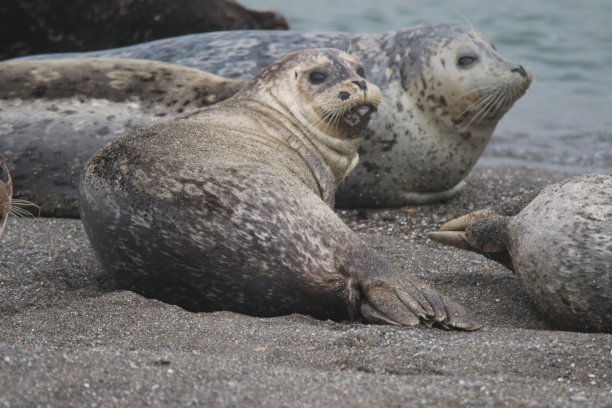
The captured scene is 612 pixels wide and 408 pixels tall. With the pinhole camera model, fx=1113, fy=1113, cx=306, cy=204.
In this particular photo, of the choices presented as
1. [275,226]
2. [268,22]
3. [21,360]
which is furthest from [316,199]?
[268,22]

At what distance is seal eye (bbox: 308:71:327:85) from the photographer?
5305 mm

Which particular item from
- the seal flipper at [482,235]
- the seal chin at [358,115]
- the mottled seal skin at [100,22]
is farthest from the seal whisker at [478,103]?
the mottled seal skin at [100,22]

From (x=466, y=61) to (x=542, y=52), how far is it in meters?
7.82

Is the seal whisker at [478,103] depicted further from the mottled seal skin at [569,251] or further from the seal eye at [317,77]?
the mottled seal skin at [569,251]

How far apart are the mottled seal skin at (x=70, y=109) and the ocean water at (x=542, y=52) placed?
6.19ft

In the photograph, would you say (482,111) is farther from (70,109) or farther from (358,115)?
(70,109)

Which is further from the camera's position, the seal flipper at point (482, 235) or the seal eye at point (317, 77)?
the seal eye at point (317, 77)

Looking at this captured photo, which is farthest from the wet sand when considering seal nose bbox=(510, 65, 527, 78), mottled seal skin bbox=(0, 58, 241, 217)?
seal nose bbox=(510, 65, 527, 78)

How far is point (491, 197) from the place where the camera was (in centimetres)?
667

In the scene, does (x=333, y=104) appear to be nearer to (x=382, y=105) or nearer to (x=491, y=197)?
(x=382, y=105)

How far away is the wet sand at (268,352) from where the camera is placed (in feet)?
9.16

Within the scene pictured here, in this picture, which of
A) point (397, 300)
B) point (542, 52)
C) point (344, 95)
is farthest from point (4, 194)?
point (542, 52)

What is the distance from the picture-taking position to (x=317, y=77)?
5.31 meters

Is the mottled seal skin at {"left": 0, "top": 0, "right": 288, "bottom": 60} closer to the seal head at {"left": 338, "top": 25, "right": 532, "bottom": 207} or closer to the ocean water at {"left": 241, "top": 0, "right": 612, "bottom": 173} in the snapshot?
the ocean water at {"left": 241, "top": 0, "right": 612, "bottom": 173}
